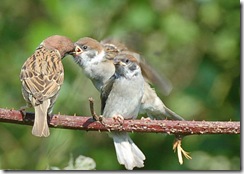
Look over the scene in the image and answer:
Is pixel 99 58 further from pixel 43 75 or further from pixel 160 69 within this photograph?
pixel 160 69

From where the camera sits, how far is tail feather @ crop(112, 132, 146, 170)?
2.89 meters

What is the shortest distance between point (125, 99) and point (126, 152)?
22cm

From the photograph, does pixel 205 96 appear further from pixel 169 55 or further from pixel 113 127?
pixel 113 127

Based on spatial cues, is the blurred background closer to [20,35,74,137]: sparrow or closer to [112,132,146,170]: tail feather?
[112,132,146,170]: tail feather

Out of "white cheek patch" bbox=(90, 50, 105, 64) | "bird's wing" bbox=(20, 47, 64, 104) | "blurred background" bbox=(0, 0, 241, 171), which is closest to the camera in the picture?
"bird's wing" bbox=(20, 47, 64, 104)

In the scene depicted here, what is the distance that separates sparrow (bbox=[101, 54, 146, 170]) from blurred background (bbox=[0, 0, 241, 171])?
839mm

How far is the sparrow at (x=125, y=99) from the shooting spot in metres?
2.90

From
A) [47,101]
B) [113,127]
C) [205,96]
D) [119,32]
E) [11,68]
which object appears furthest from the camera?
[11,68]

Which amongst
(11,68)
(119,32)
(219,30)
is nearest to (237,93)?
(219,30)

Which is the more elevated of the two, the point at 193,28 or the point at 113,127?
the point at 193,28

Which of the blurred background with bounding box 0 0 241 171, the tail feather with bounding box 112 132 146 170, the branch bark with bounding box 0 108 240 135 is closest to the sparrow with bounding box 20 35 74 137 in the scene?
the branch bark with bounding box 0 108 240 135

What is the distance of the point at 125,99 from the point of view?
Answer: 2977 millimetres

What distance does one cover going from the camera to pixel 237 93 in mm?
4156

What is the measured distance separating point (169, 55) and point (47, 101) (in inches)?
77.0
